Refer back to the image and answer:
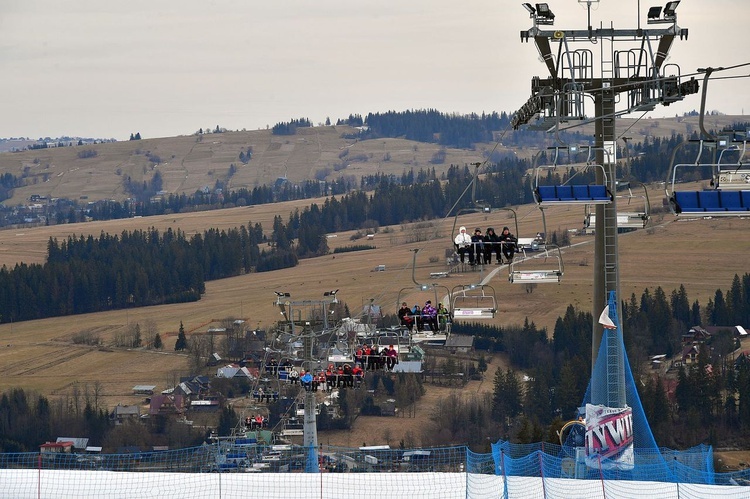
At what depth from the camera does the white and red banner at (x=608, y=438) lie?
2572 cm

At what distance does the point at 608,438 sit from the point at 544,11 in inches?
308

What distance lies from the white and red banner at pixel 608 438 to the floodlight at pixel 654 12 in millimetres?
7129

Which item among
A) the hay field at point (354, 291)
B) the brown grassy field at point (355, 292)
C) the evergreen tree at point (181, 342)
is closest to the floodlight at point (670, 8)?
the brown grassy field at point (355, 292)

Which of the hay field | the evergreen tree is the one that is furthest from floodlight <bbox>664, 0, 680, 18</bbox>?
the evergreen tree

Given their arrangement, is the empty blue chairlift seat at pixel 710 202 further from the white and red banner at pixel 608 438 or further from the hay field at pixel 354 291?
the hay field at pixel 354 291

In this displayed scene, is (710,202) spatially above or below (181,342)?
above

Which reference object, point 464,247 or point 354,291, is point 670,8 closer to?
point 464,247

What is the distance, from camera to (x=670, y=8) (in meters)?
25.0

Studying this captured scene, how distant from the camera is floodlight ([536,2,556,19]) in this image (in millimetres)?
25000

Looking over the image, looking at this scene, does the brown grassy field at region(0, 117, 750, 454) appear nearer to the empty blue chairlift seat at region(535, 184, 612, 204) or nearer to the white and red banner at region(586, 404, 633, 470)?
the white and red banner at region(586, 404, 633, 470)

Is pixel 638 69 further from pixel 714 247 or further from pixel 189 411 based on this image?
pixel 714 247

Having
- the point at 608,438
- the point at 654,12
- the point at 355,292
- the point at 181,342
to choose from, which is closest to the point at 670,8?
the point at 654,12

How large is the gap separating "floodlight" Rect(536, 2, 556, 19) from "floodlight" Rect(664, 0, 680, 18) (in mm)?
2006

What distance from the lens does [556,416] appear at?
79.2m
